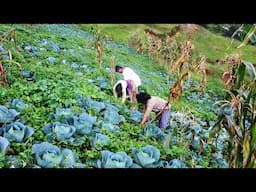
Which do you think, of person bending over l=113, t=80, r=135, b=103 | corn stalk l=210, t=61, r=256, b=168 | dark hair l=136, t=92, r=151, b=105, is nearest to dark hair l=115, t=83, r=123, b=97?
person bending over l=113, t=80, r=135, b=103

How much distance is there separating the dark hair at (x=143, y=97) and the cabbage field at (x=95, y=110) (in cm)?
4

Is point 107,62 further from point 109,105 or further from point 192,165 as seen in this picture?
point 192,165

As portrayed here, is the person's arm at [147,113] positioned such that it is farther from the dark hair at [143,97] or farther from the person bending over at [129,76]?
the person bending over at [129,76]

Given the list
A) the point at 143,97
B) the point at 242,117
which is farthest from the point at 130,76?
the point at 242,117

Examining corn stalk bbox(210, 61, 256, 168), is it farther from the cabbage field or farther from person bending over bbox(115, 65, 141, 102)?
person bending over bbox(115, 65, 141, 102)

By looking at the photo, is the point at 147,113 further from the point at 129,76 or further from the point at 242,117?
the point at 242,117

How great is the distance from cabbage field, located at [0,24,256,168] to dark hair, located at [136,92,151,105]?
0.04 meters

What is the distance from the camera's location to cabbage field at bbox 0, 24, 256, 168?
2434 mm

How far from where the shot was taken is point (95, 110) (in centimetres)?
268

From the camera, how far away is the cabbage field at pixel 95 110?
2.43 metres

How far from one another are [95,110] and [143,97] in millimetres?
315
